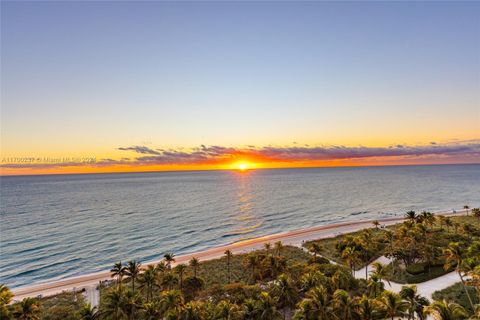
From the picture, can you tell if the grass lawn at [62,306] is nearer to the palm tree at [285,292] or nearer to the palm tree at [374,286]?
the palm tree at [285,292]

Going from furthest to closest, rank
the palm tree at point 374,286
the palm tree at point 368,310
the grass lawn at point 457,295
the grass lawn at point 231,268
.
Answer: the grass lawn at point 231,268 < the grass lawn at point 457,295 < the palm tree at point 374,286 < the palm tree at point 368,310

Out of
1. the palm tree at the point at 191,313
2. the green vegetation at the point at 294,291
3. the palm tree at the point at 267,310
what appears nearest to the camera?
the green vegetation at the point at 294,291

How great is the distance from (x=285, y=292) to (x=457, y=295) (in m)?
29.2

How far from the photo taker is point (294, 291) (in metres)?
38.9

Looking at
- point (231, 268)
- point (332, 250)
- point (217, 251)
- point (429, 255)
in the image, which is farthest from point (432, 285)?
point (217, 251)

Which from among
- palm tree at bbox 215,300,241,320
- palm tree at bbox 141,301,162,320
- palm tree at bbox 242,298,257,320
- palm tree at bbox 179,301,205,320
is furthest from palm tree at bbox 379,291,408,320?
palm tree at bbox 141,301,162,320

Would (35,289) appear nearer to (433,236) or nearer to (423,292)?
(423,292)

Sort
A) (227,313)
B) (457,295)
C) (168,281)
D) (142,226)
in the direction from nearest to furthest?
(227,313) < (457,295) < (168,281) < (142,226)

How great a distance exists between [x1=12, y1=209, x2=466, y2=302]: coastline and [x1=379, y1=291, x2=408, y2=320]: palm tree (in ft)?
165

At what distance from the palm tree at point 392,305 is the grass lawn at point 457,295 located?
55.4 ft

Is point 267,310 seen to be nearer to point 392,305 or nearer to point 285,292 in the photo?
point 285,292

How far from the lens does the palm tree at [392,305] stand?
30263 mm

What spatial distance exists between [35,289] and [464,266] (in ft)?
263

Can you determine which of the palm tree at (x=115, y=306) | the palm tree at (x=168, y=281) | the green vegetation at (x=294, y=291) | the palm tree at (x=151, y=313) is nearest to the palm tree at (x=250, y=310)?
the green vegetation at (x=294, y=291)
